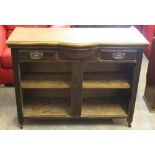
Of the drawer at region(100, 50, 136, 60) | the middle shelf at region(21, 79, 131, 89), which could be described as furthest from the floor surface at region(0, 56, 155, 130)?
the drawer at region(100, 50, 136, 60)

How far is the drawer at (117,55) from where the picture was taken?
1.58m

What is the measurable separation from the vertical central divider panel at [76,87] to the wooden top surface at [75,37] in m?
0.17

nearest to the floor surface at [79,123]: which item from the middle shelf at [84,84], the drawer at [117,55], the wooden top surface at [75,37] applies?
the middle shelf at [84,84]

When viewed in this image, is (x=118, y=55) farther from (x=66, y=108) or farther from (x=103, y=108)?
(x=66, y=108)

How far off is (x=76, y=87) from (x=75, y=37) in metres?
0.38

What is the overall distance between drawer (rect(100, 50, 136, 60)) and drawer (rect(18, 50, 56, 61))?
341 millimetres

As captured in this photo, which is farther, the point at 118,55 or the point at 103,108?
the point at 103,108

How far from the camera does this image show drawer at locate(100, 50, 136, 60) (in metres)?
1.58

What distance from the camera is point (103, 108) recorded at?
1936 millimetres

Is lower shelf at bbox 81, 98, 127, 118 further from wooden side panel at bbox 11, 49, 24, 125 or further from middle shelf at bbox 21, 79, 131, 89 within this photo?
wooden side panel at bbox 11, 49, 24, 125

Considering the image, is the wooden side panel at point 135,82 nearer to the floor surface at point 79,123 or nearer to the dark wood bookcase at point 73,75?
the dark wood bookcase at point 73,75

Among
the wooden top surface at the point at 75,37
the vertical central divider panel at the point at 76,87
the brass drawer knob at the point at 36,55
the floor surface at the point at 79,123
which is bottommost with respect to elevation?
the floor surface at the point at 79,123

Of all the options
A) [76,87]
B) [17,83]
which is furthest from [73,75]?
[17,83]
